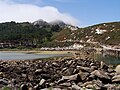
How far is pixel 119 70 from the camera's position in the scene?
39656 mm

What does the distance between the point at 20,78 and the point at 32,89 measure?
9237 mm

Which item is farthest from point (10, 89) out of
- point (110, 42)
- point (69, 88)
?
point (110, 42)

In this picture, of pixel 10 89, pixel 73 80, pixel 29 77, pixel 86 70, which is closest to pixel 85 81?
pixel 73 80

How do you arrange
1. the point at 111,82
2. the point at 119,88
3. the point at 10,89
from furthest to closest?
the point at 111,82 → the point at 119,88 → the point at 10,89

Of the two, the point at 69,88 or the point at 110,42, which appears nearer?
the point at 69,88

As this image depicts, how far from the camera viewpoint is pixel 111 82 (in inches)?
1254

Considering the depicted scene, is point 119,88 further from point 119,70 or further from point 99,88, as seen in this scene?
point 119,70

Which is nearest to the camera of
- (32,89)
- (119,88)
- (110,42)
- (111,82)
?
(119,88)

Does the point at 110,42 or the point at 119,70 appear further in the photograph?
the point at 110,42

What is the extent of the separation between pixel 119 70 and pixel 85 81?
28.4ft

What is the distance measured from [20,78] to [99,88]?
1265 cm

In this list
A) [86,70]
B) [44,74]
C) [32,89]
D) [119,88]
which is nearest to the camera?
[119,88]

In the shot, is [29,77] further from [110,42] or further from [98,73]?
[110,42]

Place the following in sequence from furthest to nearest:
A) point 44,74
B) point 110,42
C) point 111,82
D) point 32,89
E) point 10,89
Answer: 1. point 110,42
2. point 44,74
3. point 111,82
4. point 32,89
5. point 10,89
